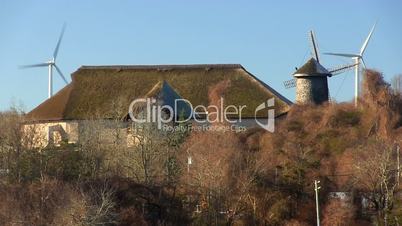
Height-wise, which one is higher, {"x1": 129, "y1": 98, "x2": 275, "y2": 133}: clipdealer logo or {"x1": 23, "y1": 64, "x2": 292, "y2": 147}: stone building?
{"x1": 23, "y1": 64, "x2": 292, "y2": 147}: stone building

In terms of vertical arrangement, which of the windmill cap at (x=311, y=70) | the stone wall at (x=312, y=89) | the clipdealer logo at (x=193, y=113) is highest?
the windmill cap at (x=311, y=70)

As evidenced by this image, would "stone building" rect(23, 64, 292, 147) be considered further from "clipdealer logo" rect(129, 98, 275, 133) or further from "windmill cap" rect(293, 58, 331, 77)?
"windmill cap" rect(293, 58, 331, 77)

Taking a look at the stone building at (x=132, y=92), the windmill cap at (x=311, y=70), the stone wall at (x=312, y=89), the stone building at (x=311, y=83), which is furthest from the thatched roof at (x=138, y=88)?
the windmill cap at (x=311, y=70)

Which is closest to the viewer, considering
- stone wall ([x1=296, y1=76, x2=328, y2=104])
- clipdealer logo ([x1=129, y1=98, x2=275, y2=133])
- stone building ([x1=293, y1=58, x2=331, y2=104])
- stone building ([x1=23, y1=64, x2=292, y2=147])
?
clipdealer logo ([x1=129, y1=98, x2=275, y2=133])

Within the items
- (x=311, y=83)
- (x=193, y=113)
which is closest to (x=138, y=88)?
(x=193, y=113)

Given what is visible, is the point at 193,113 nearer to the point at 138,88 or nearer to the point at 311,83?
the point at 138,88

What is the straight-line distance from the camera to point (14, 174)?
127 feet

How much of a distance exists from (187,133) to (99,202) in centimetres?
1272

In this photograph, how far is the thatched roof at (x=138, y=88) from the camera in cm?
5981

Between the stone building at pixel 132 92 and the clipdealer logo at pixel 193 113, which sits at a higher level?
the stone building at pixel 132 92

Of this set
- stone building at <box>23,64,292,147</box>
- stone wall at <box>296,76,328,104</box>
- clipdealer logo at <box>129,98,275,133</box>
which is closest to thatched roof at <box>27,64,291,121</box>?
stone building at <box>23,64,292,147</box>

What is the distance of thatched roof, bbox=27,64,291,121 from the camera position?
196 feet

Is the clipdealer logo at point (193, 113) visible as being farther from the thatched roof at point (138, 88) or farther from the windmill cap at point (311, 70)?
the windmill cap at point (311, 70)

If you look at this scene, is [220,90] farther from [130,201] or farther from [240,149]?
[130,201]
